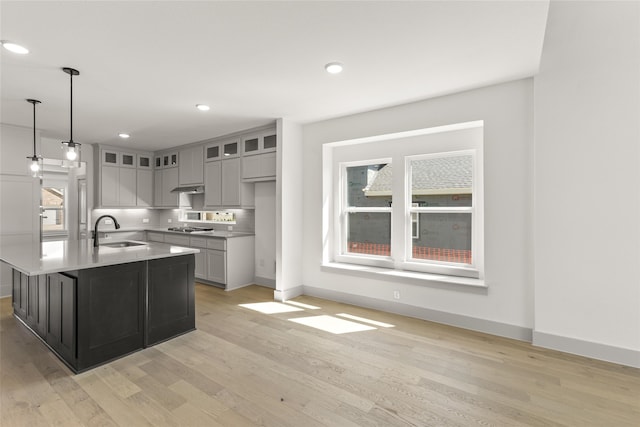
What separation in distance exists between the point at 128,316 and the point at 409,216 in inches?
133

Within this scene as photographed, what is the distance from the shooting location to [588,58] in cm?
273

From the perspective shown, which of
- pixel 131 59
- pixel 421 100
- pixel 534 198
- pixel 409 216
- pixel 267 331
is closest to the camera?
pixel 131 59

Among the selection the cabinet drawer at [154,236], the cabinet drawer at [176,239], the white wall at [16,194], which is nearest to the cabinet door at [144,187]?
the cabinet drawer at [154,236]

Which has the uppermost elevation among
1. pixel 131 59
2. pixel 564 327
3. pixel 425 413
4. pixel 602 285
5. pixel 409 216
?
pixel 131 59

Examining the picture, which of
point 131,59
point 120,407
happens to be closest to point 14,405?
point 120,407

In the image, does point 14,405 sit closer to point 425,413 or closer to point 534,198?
point 425,413

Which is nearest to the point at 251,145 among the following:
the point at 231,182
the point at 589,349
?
the point at 231,182

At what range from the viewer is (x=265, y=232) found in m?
5.43

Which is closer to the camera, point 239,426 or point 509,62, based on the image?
point 239,426

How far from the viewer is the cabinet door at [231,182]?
17.6 feet

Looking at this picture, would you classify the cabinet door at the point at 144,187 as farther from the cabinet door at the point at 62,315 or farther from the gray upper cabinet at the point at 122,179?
the cabinet door at the point at 62,315

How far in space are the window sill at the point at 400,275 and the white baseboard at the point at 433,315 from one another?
32 centimetres

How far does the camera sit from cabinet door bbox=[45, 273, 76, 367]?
8.32ft

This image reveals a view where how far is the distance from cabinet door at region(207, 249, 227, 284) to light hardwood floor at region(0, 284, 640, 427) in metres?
1.84
